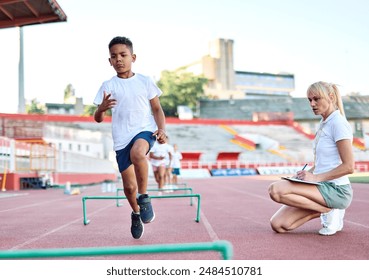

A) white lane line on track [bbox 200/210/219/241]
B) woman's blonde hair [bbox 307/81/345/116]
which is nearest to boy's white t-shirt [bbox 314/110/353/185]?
woman's blonde hair [bbox 307/81/345/116]

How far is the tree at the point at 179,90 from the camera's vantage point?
6431 cm

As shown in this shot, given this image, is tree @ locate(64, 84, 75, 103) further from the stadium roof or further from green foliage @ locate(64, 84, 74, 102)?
the stadium roof

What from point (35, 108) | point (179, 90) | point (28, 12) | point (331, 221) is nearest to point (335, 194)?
point (331, 221)

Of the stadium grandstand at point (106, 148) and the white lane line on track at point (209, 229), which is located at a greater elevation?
the stadium grandstand at point (106, 148)

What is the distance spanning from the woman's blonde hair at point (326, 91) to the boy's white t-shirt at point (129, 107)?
1490mm

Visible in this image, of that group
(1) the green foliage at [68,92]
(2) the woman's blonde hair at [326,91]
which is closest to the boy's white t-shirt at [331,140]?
(2) the woman's blonde hair at [326,91]

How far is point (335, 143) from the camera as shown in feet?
14.3

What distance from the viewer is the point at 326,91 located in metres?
4.38

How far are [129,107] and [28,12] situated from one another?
20.8 meters

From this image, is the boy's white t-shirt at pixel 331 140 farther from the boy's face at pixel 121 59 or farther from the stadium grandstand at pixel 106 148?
the stadium grandstand at pixel 106 148

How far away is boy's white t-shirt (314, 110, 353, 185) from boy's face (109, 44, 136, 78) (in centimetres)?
194

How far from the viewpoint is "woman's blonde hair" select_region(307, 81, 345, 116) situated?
14.3 ft

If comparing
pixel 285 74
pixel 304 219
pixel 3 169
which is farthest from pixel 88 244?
pixel 285 74

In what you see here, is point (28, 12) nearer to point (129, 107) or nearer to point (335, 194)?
point (129, 107)
